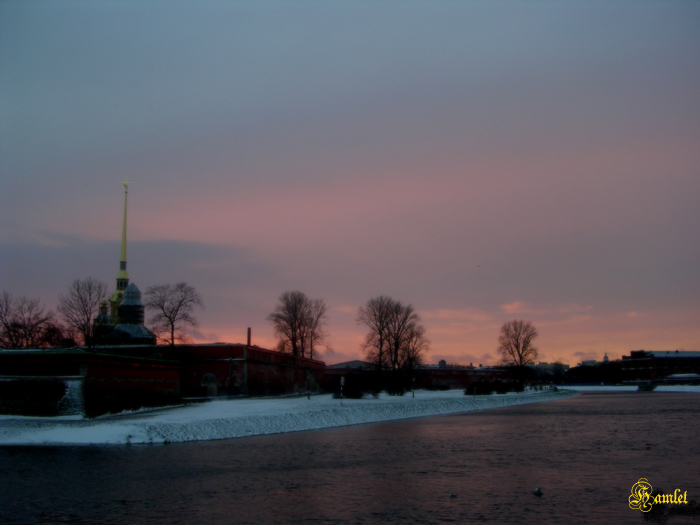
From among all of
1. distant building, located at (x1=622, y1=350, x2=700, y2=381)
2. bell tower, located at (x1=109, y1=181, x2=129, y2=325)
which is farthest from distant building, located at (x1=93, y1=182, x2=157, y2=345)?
distant building, located at (x1=622, y1=350, x2=700, y2=381)

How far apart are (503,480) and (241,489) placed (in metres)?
7.44

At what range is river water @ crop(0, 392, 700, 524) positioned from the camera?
15.1 metres

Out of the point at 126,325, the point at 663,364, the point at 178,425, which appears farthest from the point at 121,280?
the point at 663,364

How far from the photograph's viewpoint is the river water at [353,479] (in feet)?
49.7

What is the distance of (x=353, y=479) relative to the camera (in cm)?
2002

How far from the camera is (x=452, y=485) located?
18.6 metres

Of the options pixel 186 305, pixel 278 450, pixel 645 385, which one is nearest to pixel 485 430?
pixel 278 450

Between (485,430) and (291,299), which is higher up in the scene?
→ (291,299)

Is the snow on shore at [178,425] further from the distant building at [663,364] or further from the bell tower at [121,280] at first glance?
the distant building at [663,364]

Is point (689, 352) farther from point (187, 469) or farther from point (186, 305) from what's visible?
point (187, 469)

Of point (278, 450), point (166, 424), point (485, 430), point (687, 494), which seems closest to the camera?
point (687, 494)

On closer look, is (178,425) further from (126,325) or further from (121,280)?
(121,280)

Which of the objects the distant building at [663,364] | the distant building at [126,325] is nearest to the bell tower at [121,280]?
the distant building at [126,325]

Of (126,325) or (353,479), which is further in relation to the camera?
(126,325)
